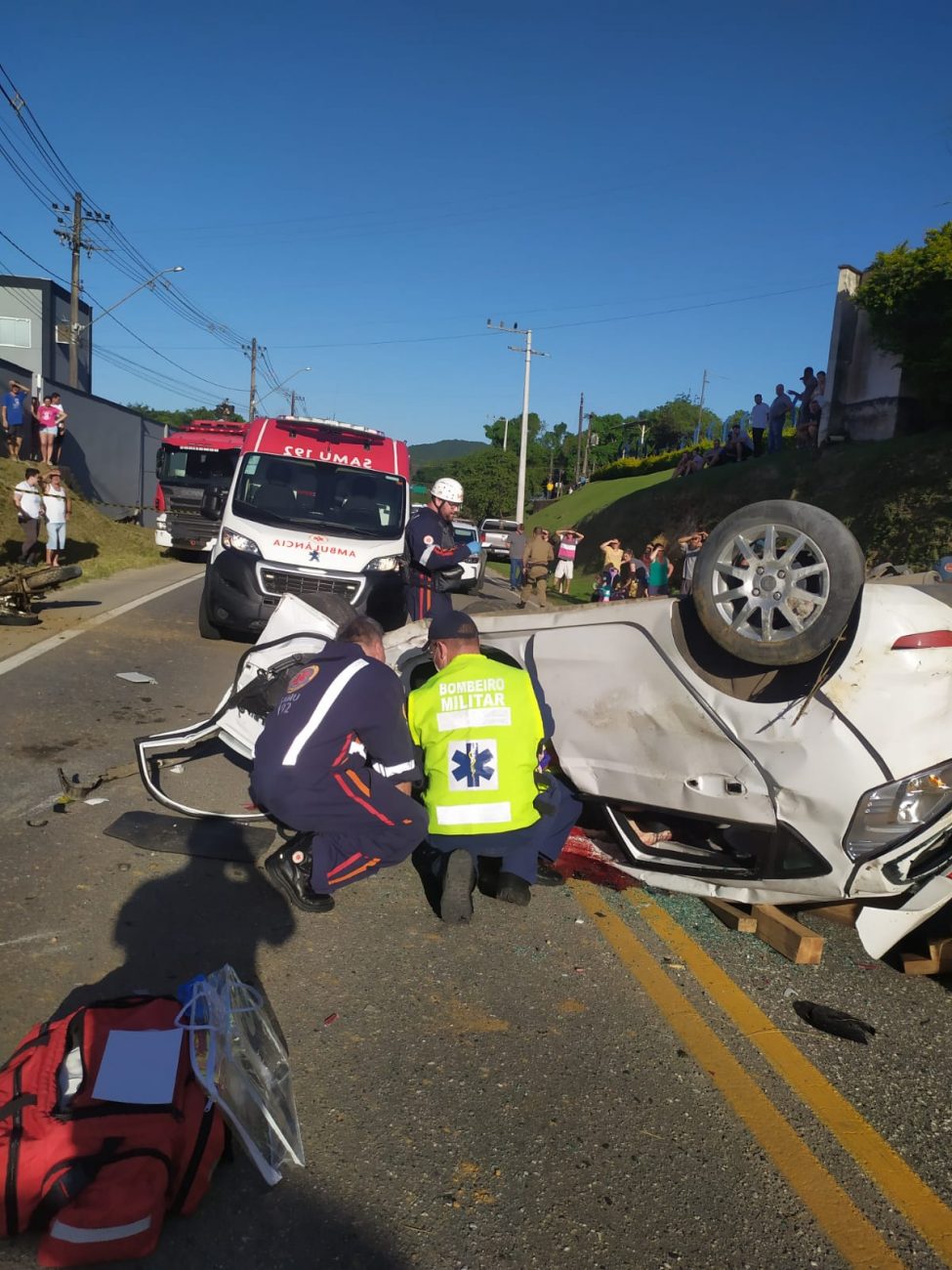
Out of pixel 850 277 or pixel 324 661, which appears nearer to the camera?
pixel 324 661

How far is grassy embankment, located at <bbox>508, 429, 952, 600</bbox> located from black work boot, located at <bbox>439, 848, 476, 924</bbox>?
863cm

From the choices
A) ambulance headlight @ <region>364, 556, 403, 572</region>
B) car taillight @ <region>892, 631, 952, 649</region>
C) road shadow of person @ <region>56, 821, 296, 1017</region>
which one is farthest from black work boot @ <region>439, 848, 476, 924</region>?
ambulance headlight @ <region>364, 556, 403, 572</region>

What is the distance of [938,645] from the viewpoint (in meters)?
3.32

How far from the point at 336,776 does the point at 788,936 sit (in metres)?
1.92

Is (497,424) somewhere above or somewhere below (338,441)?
above

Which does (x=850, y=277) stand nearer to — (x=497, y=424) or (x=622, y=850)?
(x=622, y=850)

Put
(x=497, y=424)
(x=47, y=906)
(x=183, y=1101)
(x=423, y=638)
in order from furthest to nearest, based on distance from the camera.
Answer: (x=497, y=424) → (x=423, y=638) → (x=47, y=906) → (x=183, y=1101)

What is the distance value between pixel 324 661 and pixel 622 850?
1527 millimetres

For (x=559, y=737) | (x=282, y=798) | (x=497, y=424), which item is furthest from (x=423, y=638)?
(x=497, y=424)

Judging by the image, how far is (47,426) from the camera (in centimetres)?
1914

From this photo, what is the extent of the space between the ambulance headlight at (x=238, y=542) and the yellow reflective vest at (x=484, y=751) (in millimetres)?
5623

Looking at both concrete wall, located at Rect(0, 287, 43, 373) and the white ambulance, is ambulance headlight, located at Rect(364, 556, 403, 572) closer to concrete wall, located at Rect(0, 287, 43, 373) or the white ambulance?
the white ambulance

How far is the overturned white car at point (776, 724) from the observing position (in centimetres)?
330

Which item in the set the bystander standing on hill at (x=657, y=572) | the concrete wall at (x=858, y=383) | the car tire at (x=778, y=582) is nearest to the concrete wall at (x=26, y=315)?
the concrete wall at (x=858, y=383)
